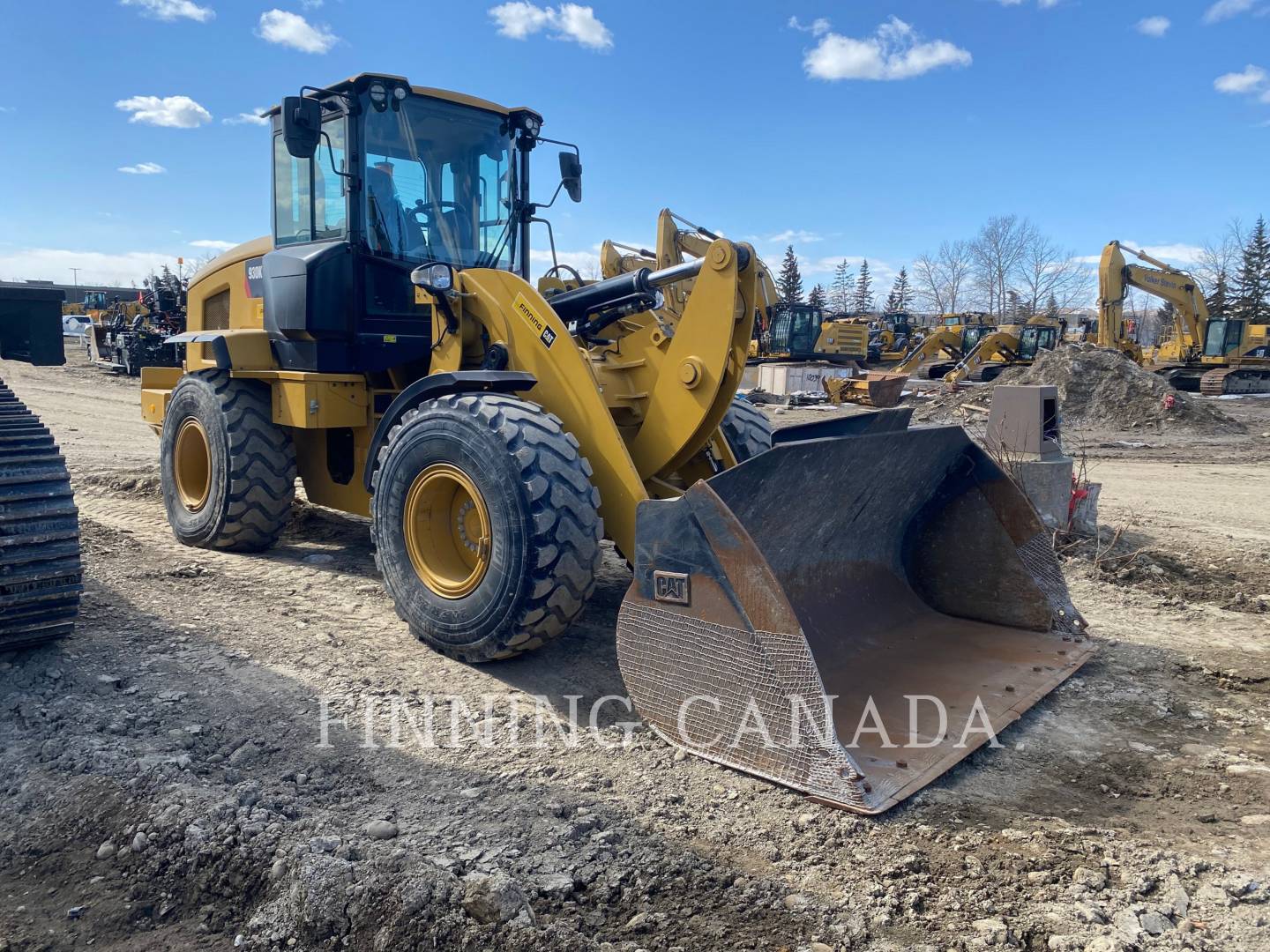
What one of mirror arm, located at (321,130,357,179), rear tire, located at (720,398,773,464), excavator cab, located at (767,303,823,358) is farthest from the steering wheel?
excavator cab, located at (767,303,823,358)

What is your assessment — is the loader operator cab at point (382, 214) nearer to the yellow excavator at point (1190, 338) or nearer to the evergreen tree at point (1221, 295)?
the yellow excavator at point (1190, 338)

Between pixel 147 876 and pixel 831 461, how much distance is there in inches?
114

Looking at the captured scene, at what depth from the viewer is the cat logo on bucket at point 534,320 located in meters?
4.54

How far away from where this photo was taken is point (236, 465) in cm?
606

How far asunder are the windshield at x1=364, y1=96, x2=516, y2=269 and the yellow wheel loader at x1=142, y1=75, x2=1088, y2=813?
2 centimetres

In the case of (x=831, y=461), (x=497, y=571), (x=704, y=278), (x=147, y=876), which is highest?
(x=704, y=278)

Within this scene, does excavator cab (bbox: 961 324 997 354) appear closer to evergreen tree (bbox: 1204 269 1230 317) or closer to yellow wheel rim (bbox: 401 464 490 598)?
evergreen tree (bbox: 1204 269 1230 317)

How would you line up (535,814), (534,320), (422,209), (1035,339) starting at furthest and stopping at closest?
(1035,339), (422,209), (534,320), (535,814)

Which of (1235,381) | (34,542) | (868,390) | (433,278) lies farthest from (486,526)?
(1235,381)

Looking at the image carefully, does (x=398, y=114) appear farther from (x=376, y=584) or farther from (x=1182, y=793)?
(x=1182, y=793)

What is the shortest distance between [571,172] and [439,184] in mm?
861

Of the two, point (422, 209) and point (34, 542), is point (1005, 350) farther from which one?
point (34, 542)

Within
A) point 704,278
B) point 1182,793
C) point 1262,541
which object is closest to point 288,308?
point 704,278

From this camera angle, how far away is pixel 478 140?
Result: 5.93 metres
